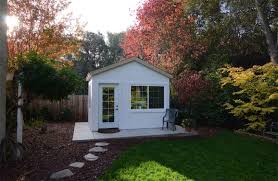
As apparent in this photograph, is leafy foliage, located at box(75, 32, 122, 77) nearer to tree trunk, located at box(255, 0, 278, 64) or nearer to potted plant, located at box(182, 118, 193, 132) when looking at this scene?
potted plant, located at box(182, 118, 193, 132)

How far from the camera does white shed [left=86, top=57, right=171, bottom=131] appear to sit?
38.3 feet

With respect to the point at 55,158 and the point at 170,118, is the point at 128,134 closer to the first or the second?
the point at 170,118

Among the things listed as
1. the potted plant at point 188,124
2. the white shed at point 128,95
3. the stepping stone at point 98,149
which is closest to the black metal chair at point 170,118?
the white shed at point 128,95

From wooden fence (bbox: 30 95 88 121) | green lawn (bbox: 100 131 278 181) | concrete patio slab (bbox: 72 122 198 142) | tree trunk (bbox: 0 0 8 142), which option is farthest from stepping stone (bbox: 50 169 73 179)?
wooden fence (bbox: 30 95 88 121)

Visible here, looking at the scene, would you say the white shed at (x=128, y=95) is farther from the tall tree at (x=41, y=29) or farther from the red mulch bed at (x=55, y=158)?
the tall tree at (x=41, y=29)

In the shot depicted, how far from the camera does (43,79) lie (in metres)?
7.49

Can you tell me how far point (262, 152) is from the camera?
28.0 feet

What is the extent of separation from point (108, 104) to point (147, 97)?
184cm

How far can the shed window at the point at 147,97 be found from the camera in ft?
40.4

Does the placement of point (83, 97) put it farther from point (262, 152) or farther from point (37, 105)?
point (262, 152)

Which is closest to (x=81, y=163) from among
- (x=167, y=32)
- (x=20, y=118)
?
(x=20, y=118)

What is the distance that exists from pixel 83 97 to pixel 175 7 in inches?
318

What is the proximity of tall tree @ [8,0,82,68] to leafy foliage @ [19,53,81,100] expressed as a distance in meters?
7.80

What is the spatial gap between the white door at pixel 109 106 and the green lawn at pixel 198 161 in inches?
124
